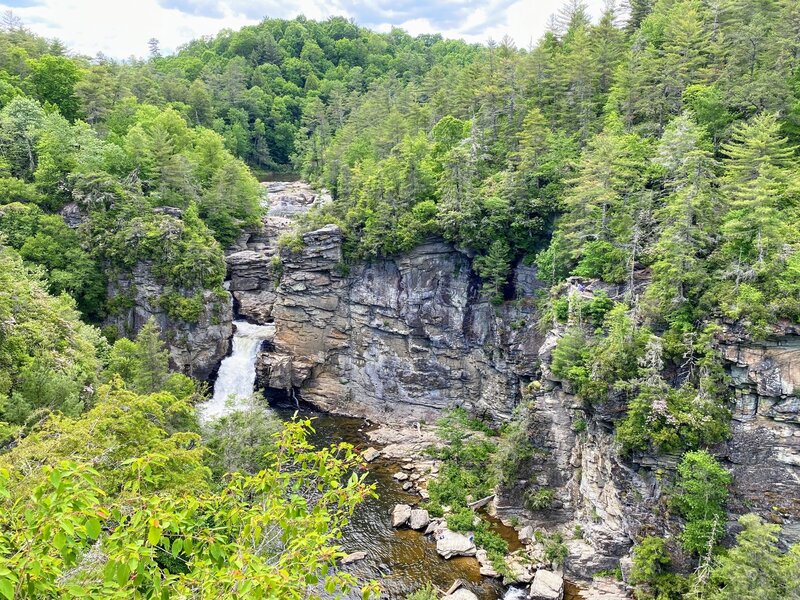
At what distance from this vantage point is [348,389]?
42406 mm

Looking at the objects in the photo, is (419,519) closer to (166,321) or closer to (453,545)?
(453,545)

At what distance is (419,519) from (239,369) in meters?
19.4

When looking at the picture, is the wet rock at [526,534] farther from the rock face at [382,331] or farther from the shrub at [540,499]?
the rock face at [382,331]

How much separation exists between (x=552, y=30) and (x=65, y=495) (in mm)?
60136

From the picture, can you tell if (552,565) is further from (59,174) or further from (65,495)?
(59,174)

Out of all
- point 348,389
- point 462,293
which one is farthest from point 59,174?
point 462,293

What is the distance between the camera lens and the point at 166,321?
38875 millimetres

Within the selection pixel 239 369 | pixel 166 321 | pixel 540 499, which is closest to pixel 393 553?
pixel 540 499

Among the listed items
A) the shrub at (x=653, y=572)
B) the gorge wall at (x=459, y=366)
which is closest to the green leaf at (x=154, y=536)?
the gorge wall at (x=459, y=366)

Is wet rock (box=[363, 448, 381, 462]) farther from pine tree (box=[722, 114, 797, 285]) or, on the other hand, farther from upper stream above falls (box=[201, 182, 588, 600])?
pine tree (box=[722, 114, 797, 285])

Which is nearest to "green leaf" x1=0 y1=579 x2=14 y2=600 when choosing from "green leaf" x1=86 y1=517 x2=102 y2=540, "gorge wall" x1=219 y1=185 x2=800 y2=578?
"green leaf" x1=86 y1=517 x2=102 y2=540

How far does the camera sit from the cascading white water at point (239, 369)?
130 ft

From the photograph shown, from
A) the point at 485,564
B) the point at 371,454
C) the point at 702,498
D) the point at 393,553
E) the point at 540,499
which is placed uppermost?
the point at 702,498

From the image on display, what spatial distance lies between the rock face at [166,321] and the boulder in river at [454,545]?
876 inches
